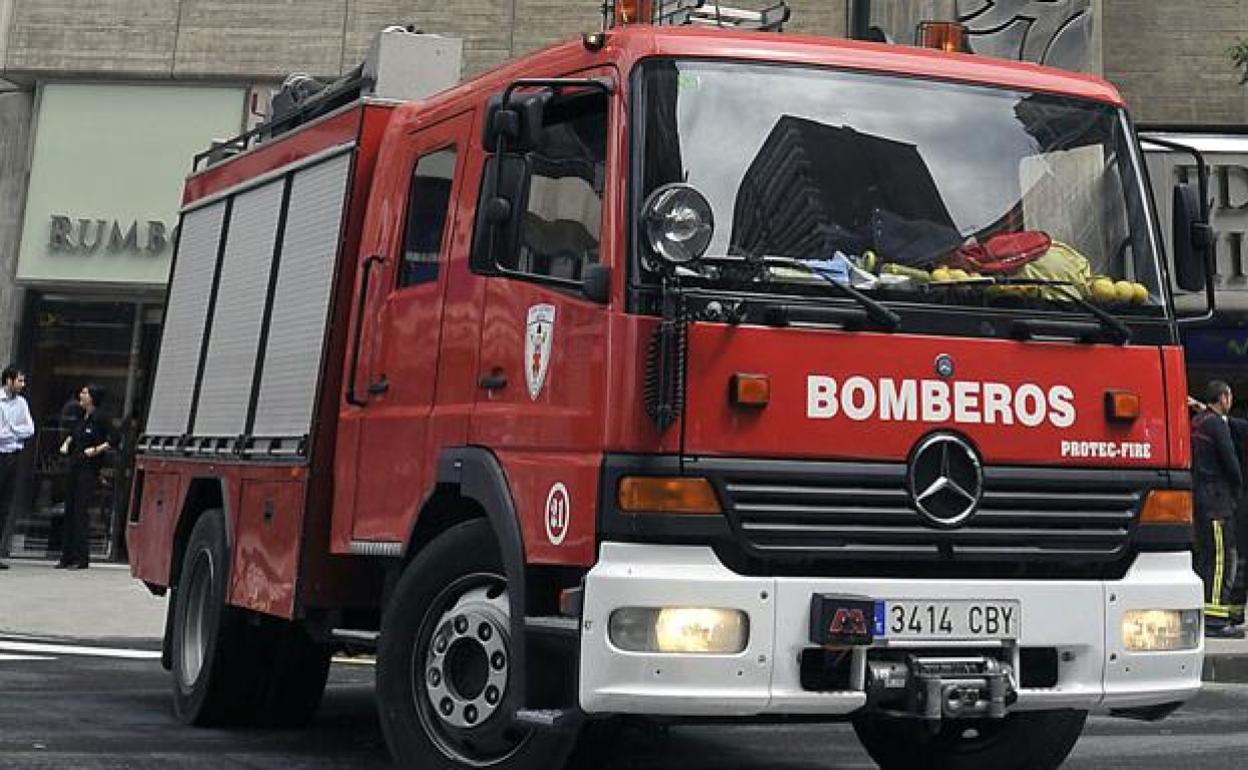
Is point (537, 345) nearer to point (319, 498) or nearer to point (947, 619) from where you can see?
point (947, 619)

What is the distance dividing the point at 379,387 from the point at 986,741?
9.17 feet

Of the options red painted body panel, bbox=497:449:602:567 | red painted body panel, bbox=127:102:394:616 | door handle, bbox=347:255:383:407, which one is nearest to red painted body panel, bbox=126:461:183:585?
red painted body panel, bbox=127:102:394:616

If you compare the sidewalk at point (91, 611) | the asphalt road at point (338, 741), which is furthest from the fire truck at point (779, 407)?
the sidewalk at point (91, 611)

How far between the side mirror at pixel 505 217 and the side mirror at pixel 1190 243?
2455 mm

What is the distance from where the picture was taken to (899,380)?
5.40 m

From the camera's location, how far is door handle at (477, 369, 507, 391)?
584 cm

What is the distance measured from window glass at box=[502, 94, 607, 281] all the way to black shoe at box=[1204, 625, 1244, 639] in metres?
8.71

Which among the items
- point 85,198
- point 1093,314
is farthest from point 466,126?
point 85,198

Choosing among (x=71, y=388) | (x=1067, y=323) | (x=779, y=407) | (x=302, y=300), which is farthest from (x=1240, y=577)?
(x=71, y=388)

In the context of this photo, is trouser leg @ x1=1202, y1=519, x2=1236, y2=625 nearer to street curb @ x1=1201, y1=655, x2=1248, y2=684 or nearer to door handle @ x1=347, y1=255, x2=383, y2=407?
street curb @ x1=1201, y1=655, x2=1248, y2=684

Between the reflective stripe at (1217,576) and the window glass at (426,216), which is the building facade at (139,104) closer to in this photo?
the reflective stripe at (1217,576)

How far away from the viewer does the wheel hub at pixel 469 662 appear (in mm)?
5660

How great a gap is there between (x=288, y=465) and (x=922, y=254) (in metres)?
3.06

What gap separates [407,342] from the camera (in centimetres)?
659
